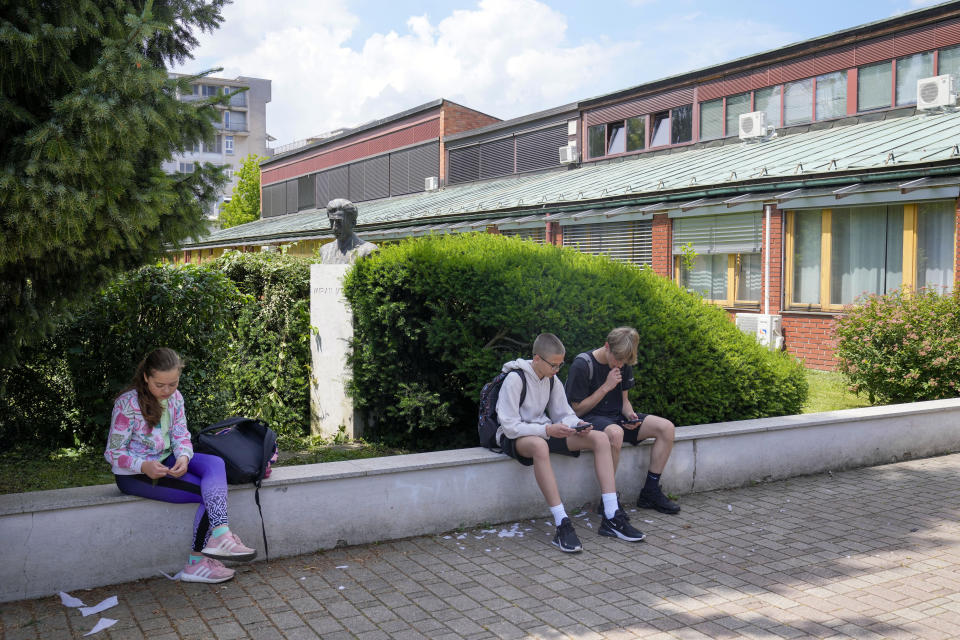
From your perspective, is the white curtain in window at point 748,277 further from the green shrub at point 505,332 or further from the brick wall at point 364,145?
the brick wall at point 364,145

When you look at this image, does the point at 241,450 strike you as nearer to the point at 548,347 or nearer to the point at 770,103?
the point at 548,347

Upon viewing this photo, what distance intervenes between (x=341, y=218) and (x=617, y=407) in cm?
403

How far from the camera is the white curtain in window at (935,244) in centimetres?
1300

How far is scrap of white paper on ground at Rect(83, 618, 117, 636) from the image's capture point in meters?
3.84

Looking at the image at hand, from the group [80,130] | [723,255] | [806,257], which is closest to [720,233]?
[723,255]

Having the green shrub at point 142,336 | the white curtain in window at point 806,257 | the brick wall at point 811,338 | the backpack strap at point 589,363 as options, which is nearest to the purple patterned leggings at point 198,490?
the green shrub at point 142,336

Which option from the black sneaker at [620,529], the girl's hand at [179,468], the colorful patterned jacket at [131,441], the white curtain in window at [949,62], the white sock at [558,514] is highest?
the white curtain in window at [949,62]

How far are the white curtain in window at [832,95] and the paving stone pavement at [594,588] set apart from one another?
14.4 m

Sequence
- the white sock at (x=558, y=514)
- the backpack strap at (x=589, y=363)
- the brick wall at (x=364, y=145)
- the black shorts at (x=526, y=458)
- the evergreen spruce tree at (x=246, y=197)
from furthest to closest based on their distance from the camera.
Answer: the evergreen spruce tree at (x=246, y=197)
the brick wall at (x=364, y=145)
the backpack strap at (x=589, y=363)
the black shorts at (x=526, y=458)
the white sock at (x=558, y=514)

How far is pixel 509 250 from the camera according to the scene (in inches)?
276

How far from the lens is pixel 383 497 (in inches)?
203

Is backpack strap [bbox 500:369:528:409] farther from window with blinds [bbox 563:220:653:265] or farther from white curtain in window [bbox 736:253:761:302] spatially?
window with blinds [bbox 563:220:653:265]

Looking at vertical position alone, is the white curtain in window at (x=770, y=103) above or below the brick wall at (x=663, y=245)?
above

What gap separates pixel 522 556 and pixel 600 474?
34.2 inches
